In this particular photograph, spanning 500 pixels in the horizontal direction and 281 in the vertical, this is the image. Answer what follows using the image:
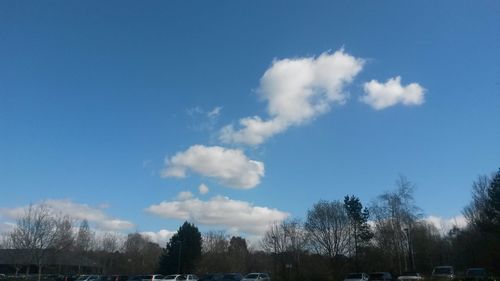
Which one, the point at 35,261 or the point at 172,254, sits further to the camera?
the point at 172,254

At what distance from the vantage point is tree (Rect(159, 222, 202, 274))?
77750 mm

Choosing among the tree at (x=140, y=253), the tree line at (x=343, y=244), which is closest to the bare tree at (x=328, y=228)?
the tree line at (x=343, y=244)

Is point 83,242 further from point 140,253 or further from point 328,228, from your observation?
point 328,228

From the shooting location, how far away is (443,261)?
280 ft

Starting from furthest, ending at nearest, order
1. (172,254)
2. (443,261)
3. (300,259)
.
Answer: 1. (443,261)
2. (172,254)
3. (300,259)

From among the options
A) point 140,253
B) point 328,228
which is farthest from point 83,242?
point 328,228

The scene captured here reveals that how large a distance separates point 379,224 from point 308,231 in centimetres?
1068

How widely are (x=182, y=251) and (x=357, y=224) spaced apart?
1130 inches

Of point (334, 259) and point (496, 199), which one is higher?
point (496, 199)

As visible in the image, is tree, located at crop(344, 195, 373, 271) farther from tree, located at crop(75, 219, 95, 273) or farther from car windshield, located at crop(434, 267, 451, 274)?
tree, located at crop(75, 219, 95, 273)

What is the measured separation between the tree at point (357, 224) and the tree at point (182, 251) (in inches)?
1015

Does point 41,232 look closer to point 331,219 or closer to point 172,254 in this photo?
point 172,254

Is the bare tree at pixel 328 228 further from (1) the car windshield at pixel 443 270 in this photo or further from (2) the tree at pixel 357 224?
(1) the car windshield at pixel 443 270

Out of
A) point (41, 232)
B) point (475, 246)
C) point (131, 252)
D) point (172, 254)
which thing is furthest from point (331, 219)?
point (131, 252)
